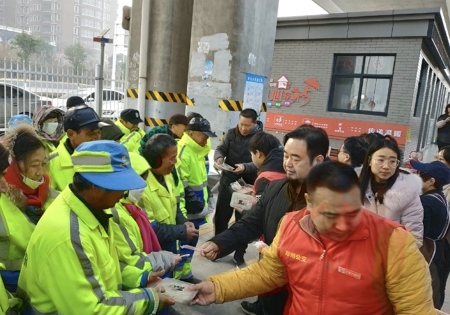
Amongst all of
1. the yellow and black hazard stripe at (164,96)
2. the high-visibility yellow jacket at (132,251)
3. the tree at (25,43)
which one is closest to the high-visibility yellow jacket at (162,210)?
the high-visibility yellow jacket at (132,251)

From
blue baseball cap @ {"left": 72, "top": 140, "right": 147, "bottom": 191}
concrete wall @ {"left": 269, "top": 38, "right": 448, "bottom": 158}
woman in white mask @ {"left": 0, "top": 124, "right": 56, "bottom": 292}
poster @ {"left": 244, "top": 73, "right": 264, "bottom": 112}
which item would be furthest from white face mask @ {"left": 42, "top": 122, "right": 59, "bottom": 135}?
concrete wall @ {"left": 269, "top": 38, "right": 448, "bottom": 158}

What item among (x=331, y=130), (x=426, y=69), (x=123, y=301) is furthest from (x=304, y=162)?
(x=426, y=69)

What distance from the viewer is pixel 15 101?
7.54m

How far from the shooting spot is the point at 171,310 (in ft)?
10.3

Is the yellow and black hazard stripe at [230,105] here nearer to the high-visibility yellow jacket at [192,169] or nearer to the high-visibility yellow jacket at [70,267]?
A: the high-visibility yellow jacket at [192,169]

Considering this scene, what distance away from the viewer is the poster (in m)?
7.00

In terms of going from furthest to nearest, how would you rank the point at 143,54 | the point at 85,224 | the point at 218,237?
the point at 143,54, the point at 218,237, the point at 85,224

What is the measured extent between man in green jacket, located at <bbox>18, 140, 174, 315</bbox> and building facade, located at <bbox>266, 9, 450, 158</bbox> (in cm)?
949

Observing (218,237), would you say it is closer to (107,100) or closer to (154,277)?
(154,277)

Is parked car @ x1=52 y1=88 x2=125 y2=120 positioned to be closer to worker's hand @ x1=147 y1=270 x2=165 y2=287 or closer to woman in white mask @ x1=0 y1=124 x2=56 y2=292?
woman in white mask @ x1=0 y1=124 x2=56 y2=292

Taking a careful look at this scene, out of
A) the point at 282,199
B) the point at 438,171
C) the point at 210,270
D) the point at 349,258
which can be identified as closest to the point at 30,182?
the point at 282,199

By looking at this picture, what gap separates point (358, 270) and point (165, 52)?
7242mm

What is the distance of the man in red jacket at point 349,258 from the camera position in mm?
1426

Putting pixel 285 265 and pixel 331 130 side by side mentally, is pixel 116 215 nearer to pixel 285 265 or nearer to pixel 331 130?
pixel 285 265
